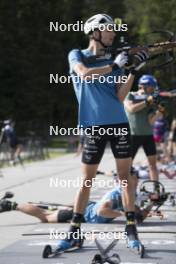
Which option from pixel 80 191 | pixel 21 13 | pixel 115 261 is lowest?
pixel 115 261

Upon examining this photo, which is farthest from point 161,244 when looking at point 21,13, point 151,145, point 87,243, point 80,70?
point 21,13

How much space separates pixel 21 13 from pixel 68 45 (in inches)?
463

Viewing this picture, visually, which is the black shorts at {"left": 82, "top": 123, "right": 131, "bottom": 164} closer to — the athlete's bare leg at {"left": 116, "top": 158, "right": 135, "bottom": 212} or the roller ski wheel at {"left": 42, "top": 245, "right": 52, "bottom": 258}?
the athlete's bare leg at {"left": 116, "top": 158, "right": 135, "bottom": 212}

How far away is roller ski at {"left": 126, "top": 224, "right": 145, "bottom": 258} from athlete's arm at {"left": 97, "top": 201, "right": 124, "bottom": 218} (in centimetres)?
159

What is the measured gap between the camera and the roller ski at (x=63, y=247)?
22.7ft

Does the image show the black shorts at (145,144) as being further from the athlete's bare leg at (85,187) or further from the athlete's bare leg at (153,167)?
the athlete's bare leg at (85,187)

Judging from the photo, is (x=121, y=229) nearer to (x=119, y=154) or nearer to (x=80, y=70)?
(x=119, y=154)

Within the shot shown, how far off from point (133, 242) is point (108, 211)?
1767mm

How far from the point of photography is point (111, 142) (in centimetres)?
731

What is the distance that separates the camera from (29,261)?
6809 millimetres

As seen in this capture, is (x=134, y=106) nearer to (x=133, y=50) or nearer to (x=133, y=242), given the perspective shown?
(x=133, y=50)

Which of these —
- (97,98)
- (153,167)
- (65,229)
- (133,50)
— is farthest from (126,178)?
(153,167)

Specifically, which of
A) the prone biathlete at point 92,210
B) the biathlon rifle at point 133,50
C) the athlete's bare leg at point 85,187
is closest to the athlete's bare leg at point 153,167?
the prone biathlete at point 92,210

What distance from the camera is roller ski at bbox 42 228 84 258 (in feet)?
22.7
